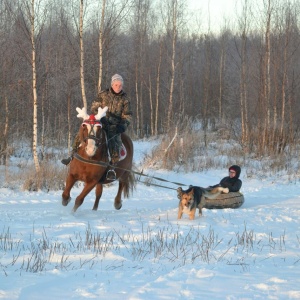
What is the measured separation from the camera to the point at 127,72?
4025 centimetres

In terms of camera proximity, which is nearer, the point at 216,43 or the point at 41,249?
the point at 41,249

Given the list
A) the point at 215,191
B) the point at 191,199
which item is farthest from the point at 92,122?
the point at 215,191

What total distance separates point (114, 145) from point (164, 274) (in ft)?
16.8

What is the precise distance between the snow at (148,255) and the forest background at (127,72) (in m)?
7.31

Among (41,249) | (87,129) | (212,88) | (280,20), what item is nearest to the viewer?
(41,249)

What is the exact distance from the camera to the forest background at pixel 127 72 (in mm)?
18953

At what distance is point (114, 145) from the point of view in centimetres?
941

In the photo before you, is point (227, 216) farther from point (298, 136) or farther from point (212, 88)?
point (212, 88)

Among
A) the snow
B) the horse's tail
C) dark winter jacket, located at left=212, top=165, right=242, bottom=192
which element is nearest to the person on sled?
the horse's tail

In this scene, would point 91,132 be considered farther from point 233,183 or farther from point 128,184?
point 233,183

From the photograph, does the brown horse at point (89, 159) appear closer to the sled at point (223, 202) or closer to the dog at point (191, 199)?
Result: the dog at point (191, 199)

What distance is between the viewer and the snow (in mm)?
4016

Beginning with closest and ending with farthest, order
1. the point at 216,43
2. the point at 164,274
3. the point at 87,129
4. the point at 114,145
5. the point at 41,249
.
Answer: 1. the point at 164,274
2. the point at 41,249
3. the point at 87,129
4. the point at 114,145
5. the point at 216,43

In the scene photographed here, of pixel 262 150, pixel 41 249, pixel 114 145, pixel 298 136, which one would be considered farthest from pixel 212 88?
pixel 41 249
